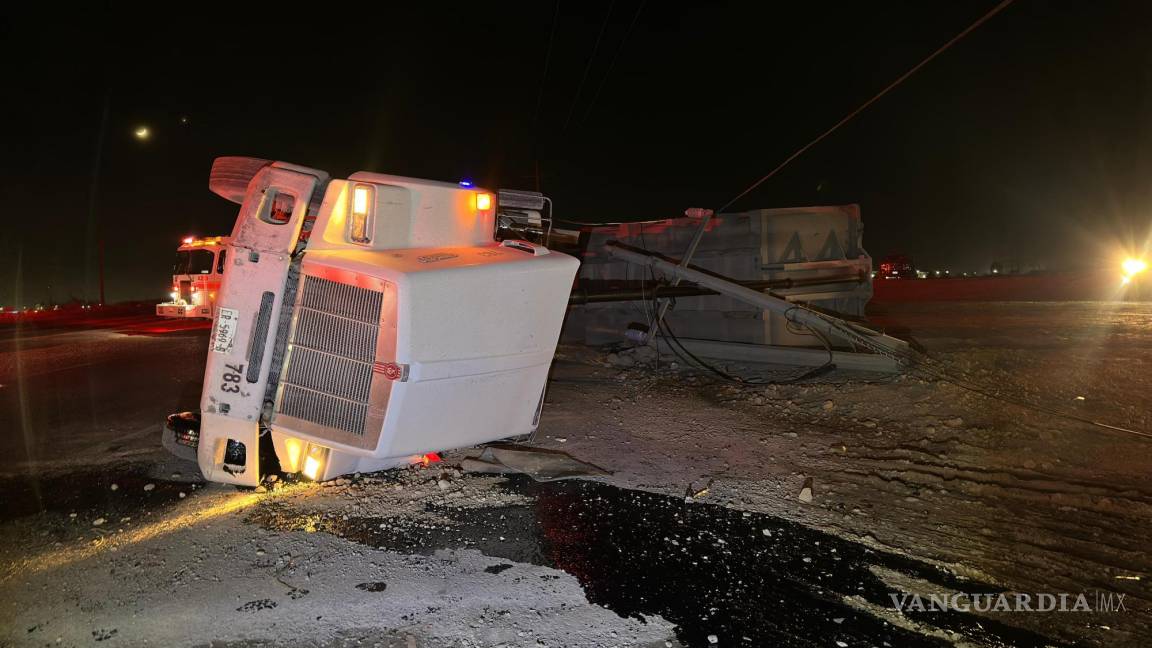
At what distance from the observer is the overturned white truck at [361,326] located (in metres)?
3.63

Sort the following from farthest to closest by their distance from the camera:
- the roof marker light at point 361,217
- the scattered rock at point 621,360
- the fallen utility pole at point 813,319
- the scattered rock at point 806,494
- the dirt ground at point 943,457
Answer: the scattered rock at point 621,360, the fallen utility pole at point 813,319, the scattered rock at point 806,494, the roof marker light at point 361,217, the dirt ground at point 943,457

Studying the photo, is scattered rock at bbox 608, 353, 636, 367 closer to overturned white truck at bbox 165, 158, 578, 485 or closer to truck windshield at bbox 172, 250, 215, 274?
overturned white truck at bbox 165, 158, 578, 485

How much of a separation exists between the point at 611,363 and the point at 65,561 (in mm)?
7384

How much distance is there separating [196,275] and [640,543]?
56.4 feet

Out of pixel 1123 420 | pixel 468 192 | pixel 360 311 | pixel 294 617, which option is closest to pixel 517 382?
pixel 360 311

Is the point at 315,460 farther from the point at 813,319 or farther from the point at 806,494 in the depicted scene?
the point at 813,319

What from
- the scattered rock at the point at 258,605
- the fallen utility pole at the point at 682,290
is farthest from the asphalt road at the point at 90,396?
the fallen utility pole at the point at 682,290

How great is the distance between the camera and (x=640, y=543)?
388 centimetres

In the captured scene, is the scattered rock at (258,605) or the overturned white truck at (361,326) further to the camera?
the overturned white truck at (361,326)

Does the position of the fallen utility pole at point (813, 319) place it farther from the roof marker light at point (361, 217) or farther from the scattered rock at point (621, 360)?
the roof marker light at point (361, 217)

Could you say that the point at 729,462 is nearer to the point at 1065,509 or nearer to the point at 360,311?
the point at 1065,509

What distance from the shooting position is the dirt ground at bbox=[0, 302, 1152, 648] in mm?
3021

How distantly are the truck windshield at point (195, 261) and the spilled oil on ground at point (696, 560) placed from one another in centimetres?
1502

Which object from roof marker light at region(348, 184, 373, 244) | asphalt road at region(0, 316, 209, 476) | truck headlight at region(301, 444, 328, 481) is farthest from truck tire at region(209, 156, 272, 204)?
asphalt road at region(0, 316, 209, 476)
